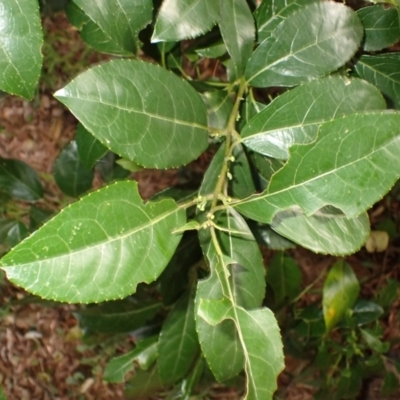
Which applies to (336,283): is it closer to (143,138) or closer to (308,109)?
(308,109)

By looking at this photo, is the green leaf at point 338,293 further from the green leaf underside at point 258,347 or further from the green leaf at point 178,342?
the green leaf underside at point 258,347

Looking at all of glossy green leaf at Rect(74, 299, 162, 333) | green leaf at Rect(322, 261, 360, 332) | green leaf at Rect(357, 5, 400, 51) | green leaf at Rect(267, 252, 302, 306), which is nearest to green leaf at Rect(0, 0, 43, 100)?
green leaf at Rect(357, 5, 400, 51)

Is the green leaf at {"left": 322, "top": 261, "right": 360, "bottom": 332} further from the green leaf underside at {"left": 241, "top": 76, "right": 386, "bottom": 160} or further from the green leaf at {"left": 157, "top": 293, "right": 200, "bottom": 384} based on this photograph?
the green leaf underside at {"left": 241, "top": 76, "right": 386, "bottom": 160}

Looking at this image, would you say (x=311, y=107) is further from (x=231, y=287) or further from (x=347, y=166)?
(x=231, y=287)

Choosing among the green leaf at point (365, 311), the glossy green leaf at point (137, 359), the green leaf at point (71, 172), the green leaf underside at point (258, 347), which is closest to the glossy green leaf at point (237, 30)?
the green leaf underside at point (258, 347)

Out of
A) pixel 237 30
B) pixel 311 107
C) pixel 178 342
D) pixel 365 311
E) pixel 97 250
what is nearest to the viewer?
pixel 97 250

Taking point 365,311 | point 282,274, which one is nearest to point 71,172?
point 282,274

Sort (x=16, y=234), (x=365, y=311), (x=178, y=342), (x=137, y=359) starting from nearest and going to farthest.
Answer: (x=178, y=342), (x=16, y=234), (x=137, y=359), (x=365, y=311)
